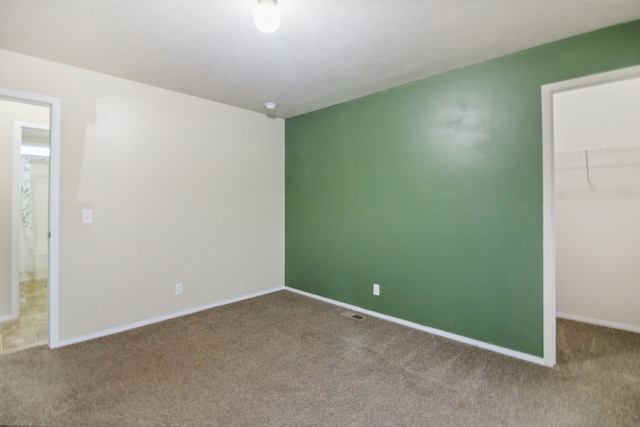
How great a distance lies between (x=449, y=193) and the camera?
9.53ft

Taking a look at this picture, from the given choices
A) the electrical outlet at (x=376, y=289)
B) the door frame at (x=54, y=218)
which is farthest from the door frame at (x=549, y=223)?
the door frame at (x=54, y=218)

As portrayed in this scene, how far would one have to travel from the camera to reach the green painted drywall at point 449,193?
244cm

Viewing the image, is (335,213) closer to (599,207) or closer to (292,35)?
(292,35)

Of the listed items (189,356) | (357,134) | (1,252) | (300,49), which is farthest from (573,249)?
(1,252)

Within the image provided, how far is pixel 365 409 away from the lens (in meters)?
1.91

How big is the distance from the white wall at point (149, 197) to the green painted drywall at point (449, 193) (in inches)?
37.1

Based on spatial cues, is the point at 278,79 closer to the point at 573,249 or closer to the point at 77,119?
the point at 77,119

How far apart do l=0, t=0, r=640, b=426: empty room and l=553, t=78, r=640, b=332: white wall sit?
0.02 meters

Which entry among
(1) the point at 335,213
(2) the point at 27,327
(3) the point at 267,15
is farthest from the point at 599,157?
(2) the point at 27,327

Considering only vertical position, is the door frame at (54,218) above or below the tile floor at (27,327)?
above

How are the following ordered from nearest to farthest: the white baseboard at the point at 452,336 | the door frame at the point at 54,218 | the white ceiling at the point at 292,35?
the white ceiling at the point at 292,35
the white baseboard at the point at 452,336
the door frame at the point at 54,218

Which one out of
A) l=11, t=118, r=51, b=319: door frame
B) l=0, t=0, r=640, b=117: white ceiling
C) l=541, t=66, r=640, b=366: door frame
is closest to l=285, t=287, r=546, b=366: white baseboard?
l=541, t=66, r=640, b=366: door frame

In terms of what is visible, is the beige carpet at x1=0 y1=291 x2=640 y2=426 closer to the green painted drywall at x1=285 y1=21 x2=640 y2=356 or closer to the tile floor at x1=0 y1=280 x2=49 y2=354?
the tile floor at x1=0 y1=280 x2=49 y2=354

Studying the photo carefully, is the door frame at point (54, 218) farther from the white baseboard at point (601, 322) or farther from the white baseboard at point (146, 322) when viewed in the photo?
the white baseboard at point (601, 322)
